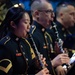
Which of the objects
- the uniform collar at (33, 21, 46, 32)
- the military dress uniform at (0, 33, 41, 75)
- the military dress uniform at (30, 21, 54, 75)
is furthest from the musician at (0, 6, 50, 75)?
the uniform collar at (33, 21, 46, 32)

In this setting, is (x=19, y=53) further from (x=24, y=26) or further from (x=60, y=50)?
(x=60, y=50)

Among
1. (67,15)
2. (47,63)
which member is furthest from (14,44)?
(67,15)

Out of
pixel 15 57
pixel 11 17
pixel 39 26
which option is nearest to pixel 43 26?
pixel 39 26

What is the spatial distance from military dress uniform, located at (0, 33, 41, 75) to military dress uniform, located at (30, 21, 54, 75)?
311 millimetres

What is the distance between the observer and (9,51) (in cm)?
245

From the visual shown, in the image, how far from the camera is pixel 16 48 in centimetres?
256

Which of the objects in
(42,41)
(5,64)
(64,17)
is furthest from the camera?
(64,17)

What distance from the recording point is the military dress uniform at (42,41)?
3.00 metres

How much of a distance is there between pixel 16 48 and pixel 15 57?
104mm

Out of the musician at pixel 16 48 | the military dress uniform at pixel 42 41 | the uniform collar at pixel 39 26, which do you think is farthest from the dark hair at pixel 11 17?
the uniform collar at pixel 39 26

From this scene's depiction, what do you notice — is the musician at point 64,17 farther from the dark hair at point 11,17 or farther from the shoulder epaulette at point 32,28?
the dark hair at point 11,17

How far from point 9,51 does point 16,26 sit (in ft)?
0.83

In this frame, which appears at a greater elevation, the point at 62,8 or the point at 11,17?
the point at 11,17

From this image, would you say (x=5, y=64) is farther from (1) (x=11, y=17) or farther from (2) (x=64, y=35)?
(2) (x=64, y=35)
